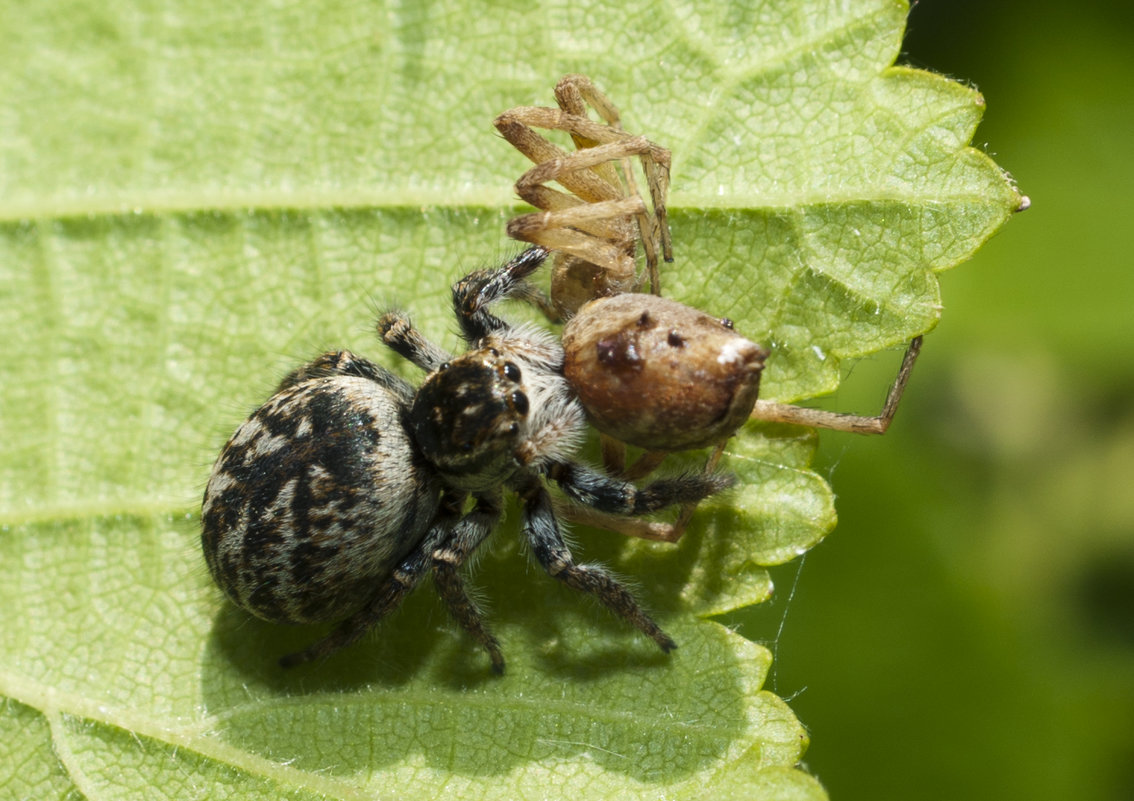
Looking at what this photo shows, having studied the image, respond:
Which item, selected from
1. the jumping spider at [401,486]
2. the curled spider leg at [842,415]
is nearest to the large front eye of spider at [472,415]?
the jumping spider at [401,486]

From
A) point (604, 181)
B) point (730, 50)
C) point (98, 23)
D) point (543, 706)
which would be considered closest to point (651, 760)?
point (543, 706)

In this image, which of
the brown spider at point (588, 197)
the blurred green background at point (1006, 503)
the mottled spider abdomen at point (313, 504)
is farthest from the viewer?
the blurred green background at point (1006, 503)

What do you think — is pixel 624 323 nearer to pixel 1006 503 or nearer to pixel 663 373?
pixel 663 373

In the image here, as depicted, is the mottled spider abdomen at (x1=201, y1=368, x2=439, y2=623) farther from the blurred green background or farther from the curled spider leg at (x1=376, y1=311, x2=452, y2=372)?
the blurred green background

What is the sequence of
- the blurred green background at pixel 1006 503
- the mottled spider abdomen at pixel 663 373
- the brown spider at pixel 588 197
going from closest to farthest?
the mottled spider abdomen at pixel 663 373
the brown spider at pixel 588 197
the blurred green background at pixel 1006 503

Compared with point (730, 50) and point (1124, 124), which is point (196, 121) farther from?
point (1124, 124)

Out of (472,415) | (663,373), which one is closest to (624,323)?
(663,373)

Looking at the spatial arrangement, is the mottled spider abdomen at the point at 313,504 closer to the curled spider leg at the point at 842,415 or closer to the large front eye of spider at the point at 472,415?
the large front eye of spider at the point at 472,415
